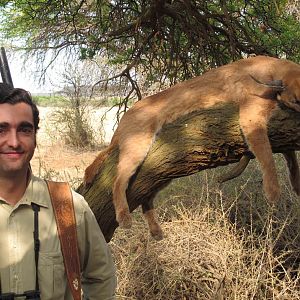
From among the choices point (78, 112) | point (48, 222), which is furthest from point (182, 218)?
point (78, 112)

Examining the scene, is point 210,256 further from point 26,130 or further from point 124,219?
point 26,130

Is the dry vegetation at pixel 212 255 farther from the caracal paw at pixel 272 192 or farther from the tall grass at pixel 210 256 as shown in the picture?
the caracal paw at pixel 272 192

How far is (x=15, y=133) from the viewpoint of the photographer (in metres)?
2.22

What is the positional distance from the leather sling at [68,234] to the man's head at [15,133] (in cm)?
20

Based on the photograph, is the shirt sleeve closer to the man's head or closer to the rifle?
the man's head

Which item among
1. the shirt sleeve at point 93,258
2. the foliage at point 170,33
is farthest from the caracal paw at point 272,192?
the foliage at point 170,33

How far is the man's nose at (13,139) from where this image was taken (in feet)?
7.17

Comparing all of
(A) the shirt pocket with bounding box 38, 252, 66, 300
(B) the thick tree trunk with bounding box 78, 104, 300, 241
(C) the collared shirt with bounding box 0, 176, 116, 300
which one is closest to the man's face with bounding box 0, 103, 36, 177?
(C) the collared shirt with bounding box 0, 176, 116, 300

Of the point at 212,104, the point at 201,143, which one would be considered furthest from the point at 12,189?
the point at 212,104

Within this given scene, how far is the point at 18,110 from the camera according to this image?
7.41 ft

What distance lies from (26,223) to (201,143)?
1552 millimetres

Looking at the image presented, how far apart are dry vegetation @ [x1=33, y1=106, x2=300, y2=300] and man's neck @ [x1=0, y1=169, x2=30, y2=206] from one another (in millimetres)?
2909

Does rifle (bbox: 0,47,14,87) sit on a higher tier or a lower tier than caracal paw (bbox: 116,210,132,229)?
higher

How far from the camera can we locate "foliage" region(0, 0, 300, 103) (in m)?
7.19
